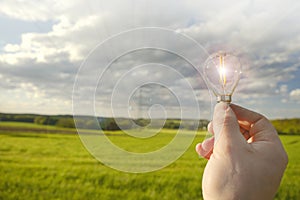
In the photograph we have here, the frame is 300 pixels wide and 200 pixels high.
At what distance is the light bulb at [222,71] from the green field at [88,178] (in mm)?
2293

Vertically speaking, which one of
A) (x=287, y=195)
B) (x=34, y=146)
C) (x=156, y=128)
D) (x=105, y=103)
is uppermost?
(x=105, y=103)

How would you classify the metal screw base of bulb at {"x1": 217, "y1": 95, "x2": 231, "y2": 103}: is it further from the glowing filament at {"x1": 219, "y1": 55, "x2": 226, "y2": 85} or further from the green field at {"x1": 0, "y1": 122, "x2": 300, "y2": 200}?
the green field at {"x1": 0, "y1": 122, "x2": 300, "y2": 200}

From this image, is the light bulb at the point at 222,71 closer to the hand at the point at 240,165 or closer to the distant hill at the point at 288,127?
the hand at the point at 240,165

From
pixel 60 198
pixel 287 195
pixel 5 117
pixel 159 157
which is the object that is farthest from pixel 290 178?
pixel 5 117

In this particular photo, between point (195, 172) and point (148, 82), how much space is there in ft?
10.7

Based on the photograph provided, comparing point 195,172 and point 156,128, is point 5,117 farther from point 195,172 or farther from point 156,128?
point 156,128

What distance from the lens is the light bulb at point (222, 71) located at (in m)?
0.92

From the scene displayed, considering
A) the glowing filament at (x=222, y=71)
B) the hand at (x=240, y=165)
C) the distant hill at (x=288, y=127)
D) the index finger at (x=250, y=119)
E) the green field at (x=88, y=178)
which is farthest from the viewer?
the distant hill at (x=288, y=127)

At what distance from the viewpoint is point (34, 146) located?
6230 mm

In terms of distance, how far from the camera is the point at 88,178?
4.32 m

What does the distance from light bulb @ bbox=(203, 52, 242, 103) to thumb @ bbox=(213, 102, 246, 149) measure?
168mm

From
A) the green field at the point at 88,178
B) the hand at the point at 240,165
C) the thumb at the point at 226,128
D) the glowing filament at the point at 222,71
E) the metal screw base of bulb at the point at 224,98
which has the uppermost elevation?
the glowing filament at the point at 222,71

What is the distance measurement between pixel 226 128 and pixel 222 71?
274 mm

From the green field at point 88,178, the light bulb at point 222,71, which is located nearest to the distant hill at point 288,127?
the green field at point 88,178
